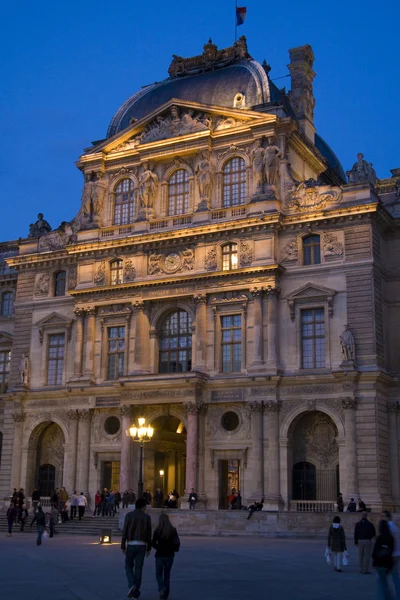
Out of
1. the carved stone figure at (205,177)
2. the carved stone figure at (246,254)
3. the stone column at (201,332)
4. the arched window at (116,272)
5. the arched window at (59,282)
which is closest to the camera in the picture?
the stone column at (201,332)

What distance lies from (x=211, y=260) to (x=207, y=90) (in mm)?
11748

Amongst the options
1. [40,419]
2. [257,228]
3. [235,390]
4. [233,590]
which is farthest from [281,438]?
[233,590]

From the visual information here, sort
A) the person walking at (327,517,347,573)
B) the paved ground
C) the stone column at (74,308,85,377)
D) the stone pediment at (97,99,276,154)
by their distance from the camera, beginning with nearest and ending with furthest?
1. the paved ground
2. the person walking at (327,517,347,573)
3. the stone pediment at (97,99,276,154)
4. the stone column at (74,308,85,377)

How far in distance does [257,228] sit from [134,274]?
813 centimetres

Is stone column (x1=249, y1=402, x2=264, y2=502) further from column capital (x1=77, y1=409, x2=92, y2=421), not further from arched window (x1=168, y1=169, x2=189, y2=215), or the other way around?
arched window (x1=168, y1=169, x2=189, y2=215)

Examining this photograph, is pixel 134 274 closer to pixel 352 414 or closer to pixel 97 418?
pixel 97 418

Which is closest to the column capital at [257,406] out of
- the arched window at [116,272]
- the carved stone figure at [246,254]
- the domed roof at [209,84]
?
the carved stone figure at [246,254]

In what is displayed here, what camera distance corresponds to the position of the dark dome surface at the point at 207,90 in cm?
4809

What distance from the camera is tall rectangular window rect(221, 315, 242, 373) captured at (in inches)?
1710

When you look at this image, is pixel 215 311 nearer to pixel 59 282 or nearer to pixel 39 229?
pixel 59 282

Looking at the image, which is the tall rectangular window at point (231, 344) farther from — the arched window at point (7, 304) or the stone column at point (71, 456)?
the arched window at point (7, 304)

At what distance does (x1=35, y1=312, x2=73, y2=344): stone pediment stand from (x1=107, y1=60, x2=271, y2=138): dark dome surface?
1257cm

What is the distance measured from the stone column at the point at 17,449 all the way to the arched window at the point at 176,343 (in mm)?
10004

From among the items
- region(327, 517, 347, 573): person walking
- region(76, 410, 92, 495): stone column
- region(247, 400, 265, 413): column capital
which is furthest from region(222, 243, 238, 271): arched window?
region(327, 517, 347, 573): person walking
